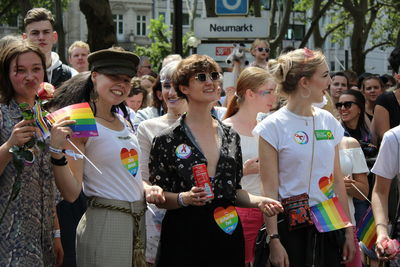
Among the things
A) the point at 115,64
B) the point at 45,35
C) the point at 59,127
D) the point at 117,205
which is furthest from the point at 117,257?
the point at 45,35

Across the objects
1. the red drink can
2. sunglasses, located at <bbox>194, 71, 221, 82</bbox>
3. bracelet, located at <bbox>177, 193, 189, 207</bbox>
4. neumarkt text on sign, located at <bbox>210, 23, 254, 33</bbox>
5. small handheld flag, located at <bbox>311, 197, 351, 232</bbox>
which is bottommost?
→ small handheld flag, located at <bbox>311, 197, 351, 232</bbox>

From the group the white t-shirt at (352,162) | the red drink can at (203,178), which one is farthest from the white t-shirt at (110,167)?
the white t-shirt at (352,162)

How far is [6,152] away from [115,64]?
1.00 meters

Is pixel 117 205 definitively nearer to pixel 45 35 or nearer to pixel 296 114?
pixel 296 114

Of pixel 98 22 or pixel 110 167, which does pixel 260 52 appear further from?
pixel 110 167

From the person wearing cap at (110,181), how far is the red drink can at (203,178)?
296mm

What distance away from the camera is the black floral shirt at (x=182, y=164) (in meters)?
4.72

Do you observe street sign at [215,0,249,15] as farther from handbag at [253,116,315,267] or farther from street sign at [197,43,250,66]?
handbag at [253,116,315,267]

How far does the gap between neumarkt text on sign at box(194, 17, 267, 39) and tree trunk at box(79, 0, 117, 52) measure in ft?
6.46

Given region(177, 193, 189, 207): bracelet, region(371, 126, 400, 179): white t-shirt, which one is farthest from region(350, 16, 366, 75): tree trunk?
region(177, 193, 189, 207): bracelet

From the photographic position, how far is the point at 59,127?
13.6ft

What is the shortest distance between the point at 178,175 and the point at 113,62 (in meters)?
0.84

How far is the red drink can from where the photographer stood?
4418 mm

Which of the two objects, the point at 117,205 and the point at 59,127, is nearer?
the point at 59,127
